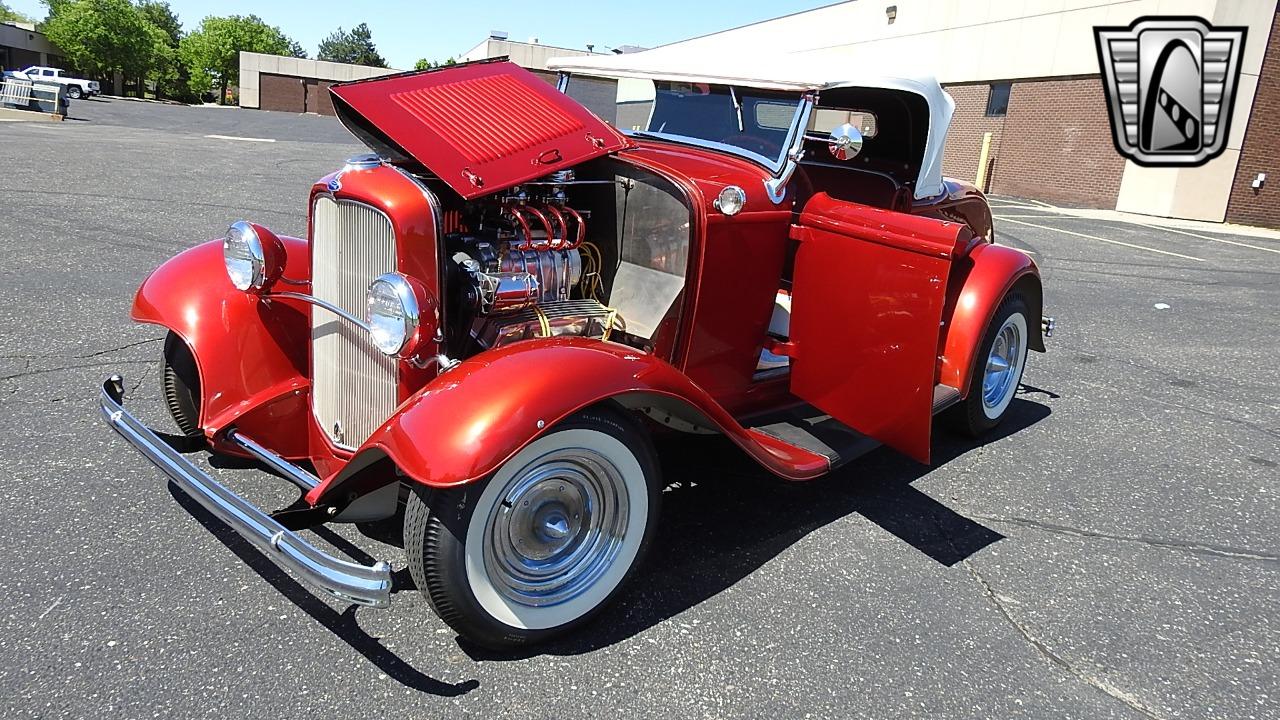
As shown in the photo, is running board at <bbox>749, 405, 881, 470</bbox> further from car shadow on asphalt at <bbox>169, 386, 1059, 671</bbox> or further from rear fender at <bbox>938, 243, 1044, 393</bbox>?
rear fender at <bbox>938, 243, 1044, 393</bbox>

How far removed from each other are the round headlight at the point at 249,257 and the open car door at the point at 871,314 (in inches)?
86.0

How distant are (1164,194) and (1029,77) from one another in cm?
499

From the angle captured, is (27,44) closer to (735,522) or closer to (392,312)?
(392,312)

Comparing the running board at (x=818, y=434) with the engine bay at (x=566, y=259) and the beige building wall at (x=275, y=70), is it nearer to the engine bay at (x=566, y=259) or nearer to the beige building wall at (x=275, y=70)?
the engine bay at (x=566, y=259)

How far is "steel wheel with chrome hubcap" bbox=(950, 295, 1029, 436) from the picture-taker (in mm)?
4438

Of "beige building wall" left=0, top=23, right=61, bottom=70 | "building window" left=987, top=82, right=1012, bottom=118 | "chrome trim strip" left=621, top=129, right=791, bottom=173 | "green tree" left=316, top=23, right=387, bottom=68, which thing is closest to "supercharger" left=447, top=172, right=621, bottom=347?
"chrome trim strip" left=621, top=129, right=791, bottom=173

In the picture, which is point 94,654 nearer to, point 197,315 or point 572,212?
point 197,315

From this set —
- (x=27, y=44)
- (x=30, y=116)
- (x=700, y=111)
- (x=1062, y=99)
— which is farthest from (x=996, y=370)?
(x=27, y=44)

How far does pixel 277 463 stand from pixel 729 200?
1.97 metres

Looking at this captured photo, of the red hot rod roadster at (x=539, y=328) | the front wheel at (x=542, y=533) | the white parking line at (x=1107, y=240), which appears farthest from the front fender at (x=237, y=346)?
the white parking line at (x=1107, y=240)

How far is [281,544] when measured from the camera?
7.41 ft

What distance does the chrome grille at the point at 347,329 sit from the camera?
2.84 meters

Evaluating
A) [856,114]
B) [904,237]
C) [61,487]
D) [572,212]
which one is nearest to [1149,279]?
[856,114]

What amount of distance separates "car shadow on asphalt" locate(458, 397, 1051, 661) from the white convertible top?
1.62 m
